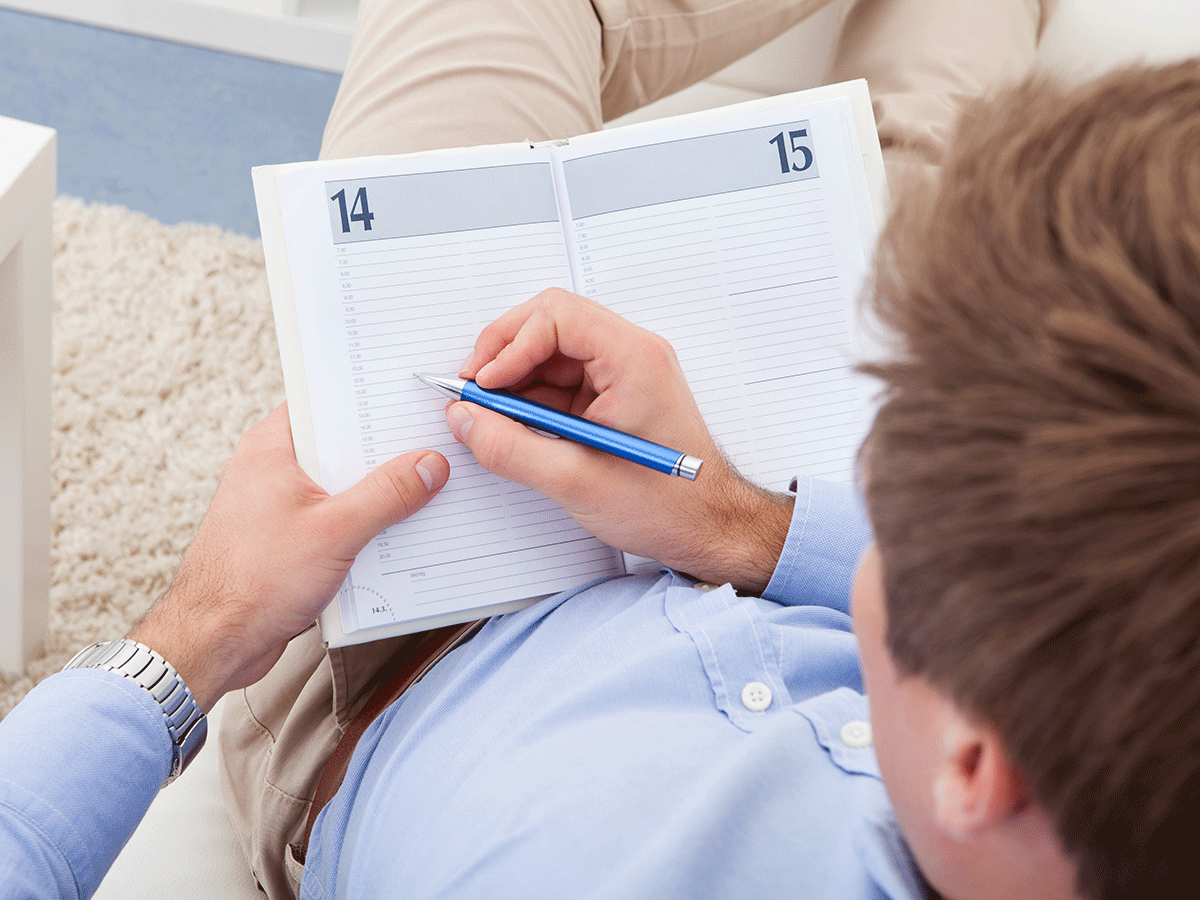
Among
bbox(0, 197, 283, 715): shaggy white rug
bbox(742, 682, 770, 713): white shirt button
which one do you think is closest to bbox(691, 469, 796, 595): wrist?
bbox(742, 682, 770, 713): white shirt button

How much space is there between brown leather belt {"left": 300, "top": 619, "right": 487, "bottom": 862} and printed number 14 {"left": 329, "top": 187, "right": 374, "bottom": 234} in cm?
34

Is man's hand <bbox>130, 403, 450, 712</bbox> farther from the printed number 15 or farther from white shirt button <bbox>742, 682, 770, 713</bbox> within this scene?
the printed number 15

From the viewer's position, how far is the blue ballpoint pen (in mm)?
647

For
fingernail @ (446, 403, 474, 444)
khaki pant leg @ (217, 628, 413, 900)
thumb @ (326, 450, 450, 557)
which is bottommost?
khaki pant leg @ (217, 628, 413, 900)

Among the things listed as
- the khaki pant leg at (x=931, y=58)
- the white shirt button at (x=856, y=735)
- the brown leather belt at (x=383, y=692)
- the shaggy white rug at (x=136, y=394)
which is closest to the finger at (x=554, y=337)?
the brown leather belt at (x=383, y=692)

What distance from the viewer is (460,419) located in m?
0.68

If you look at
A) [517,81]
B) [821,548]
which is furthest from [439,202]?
[821,548]

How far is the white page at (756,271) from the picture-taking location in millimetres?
745

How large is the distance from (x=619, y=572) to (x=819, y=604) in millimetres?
167

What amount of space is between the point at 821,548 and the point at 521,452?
253 millimetres

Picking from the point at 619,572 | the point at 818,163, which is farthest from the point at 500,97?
the point at 619,572

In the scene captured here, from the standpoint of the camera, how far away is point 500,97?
93 cm

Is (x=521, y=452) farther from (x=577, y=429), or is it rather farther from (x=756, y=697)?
(x=756, y=697)

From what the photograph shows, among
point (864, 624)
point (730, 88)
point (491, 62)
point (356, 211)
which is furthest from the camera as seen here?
point (730, 88)
